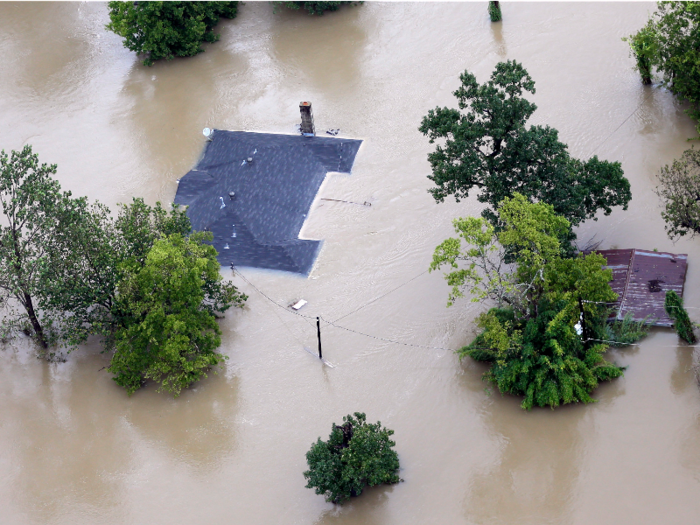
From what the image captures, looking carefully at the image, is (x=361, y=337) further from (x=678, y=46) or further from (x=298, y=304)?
(x=678, y=46)

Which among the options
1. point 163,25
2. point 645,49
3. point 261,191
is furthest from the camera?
point 163,25

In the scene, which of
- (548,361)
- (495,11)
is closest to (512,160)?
(548,361)

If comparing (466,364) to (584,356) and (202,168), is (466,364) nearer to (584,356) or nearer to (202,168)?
(584,356)

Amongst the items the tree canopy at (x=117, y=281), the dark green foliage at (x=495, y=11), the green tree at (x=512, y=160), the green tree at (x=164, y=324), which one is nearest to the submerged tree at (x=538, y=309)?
the green tree at (x=512, y=160)

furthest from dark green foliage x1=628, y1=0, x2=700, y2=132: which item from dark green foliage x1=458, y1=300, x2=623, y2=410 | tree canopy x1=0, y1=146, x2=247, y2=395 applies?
tree canopy x1=0, y1=146, x2=247, y2=395

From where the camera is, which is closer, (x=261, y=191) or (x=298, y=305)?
(x=298, y=305)

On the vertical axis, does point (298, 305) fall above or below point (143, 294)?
below
